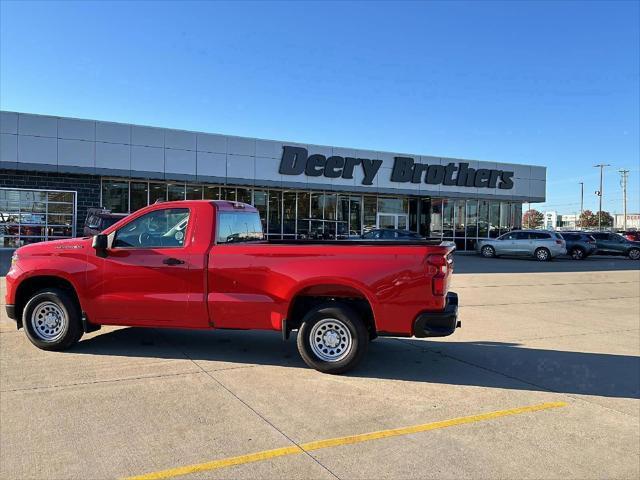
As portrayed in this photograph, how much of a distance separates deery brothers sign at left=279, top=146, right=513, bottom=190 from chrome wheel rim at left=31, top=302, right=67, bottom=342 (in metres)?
21.5

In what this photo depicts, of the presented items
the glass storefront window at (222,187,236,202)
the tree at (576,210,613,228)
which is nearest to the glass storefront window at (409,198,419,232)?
the glass storefront window at (222,187,236,202)

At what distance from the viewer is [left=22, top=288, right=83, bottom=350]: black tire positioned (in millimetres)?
6516

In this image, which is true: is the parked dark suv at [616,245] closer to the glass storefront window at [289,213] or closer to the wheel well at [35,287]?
the glass storefront window at [289,213]

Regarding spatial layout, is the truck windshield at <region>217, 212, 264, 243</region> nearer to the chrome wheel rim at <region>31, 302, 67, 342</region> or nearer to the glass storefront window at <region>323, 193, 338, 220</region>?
the chrome wheel rim at <region>31, 302, 67, 342</region>

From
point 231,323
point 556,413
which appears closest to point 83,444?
point 231,323

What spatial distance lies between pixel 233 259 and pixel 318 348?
139 cm

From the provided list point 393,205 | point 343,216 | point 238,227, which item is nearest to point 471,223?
point 393,205

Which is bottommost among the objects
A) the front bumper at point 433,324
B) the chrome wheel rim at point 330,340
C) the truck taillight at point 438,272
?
the chrome wheel rim at point 330,340

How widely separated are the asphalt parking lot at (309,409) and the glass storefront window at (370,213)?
79.1ft

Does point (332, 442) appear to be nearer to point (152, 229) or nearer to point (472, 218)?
point (152, 229)

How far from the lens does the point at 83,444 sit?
156 inches

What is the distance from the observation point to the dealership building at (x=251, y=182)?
74.1ft

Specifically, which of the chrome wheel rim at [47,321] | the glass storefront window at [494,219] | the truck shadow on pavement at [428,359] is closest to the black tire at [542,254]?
the glass storefront window at [494,219]

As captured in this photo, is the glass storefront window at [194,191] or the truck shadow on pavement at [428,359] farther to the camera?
the glass storefront window at [194,191]
